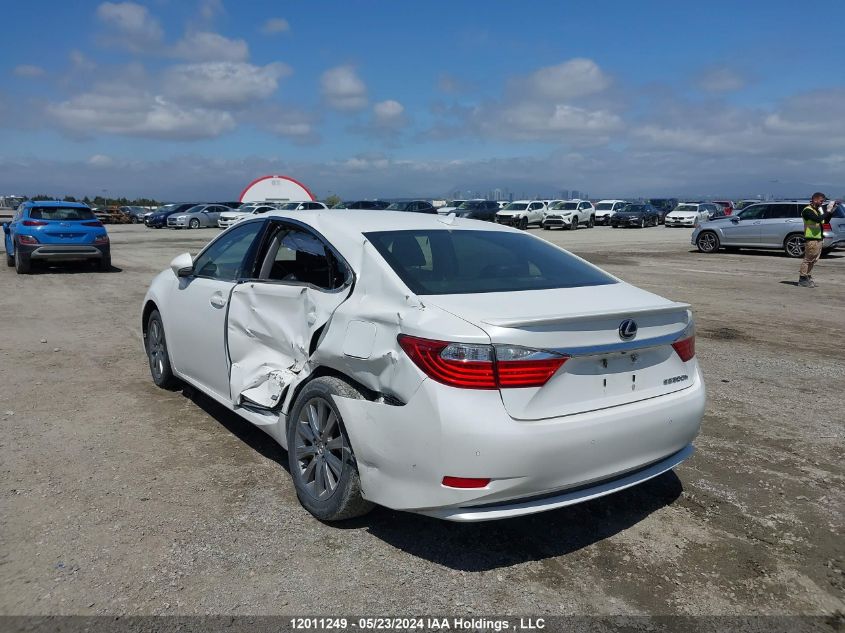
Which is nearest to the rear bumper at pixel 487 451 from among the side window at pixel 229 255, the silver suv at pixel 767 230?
the side window at pixel 229 255

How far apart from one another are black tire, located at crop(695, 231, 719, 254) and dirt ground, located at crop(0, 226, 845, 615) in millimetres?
18867

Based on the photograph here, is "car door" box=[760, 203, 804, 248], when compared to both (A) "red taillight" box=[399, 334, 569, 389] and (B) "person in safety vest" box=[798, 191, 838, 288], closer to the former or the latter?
(B) "person in safety vest" box=[798, 191, 838, 288]

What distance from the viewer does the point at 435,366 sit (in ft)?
9.86

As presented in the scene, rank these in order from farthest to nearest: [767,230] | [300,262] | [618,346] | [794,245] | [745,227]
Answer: [745,227], [767,230], [794,245], [300,262], [618,346]

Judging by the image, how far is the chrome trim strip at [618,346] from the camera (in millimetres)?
3129

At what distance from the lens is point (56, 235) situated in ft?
51.3

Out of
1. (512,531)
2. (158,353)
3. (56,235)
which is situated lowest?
(512,531)

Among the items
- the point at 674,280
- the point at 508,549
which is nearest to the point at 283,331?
the point at 508,549

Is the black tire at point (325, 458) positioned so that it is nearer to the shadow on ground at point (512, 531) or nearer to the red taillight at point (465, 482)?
the shadow on ground at point (512, 531)

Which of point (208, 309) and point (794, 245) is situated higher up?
point (208, 309)

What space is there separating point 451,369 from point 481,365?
5.0 inches

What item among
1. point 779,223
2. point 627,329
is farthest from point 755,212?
point 627,329

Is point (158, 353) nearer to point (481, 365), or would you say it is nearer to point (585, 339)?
point (481, 365)

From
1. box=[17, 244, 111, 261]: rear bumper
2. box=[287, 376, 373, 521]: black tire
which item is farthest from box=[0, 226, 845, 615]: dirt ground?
box=[17, 244, 111, 261]: rear bumper
